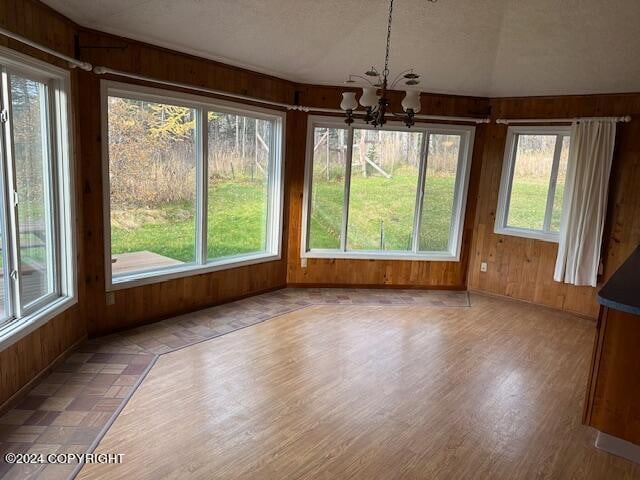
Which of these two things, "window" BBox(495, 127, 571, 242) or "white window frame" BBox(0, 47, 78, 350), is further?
"window" BBox(495, 127, 571, 242)

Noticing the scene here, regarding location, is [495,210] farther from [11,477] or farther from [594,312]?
[11,477]

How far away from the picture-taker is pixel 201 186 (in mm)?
4121

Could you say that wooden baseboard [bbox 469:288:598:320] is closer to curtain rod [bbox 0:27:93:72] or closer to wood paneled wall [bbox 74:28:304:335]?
wood paneled wall [bbox 74:28:304:335]

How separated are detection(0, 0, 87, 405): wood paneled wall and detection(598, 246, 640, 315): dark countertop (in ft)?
11.1

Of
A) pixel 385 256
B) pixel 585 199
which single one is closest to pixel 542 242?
pixel 585 199

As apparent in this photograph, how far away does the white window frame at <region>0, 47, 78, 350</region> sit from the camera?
2541 millimetres

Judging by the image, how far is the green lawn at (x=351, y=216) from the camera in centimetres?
418

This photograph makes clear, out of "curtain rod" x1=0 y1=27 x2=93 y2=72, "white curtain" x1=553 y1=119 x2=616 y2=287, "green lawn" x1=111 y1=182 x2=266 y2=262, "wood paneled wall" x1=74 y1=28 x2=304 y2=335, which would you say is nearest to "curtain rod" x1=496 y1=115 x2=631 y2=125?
"white curtain" x1=553 y1=119 x2=616 y2=287

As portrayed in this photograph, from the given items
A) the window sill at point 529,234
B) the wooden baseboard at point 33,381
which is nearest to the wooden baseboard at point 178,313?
the wooden baseboard at point 33,381

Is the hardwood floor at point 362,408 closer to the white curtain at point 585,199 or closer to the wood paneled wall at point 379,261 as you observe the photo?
the white curtain at point 585,199

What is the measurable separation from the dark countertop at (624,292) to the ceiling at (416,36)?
76.8 inches

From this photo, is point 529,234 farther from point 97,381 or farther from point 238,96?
point 97,381

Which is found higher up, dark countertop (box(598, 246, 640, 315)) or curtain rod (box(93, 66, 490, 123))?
curtain rod (box(93, 66, 490, 123))

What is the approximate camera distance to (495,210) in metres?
5.18
